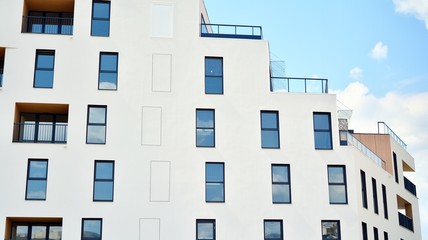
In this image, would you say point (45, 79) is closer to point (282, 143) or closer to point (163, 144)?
point (163, 144)

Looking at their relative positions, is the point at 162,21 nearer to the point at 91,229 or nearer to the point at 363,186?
the point at 91,229

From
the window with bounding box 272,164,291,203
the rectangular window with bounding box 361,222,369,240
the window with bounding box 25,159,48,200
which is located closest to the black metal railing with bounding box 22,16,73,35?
the window with bounding box 25,159,48,200

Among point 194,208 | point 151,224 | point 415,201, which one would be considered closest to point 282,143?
point 194,208

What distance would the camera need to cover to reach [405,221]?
39.2 m

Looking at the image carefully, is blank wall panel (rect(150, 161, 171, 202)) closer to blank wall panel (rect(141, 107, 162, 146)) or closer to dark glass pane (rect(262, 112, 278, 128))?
blank wall panel (rect(141, 107, 162, 146))

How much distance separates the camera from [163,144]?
2877 centimetres

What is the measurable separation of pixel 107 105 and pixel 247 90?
6457mm

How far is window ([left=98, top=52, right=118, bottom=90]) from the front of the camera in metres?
29.3

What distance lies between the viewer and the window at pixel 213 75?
3002 centimetres

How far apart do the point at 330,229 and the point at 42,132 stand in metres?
13.7

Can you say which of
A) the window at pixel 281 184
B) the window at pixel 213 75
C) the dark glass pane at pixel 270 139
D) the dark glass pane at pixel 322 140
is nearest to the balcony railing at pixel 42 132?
the window at pixel 213 75

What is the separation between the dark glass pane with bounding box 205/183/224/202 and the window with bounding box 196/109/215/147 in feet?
5.98

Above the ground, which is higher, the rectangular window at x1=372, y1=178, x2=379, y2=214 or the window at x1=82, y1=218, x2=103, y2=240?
the rectangular window at x1=372, y1=178, x2=379, y2=214

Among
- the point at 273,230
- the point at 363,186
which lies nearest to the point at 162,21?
the point at 273,230
